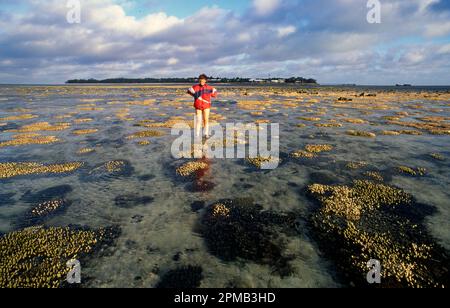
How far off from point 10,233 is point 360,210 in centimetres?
1342

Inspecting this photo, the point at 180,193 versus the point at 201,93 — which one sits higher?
the point at 201,93

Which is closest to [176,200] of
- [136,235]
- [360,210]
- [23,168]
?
[136,235]

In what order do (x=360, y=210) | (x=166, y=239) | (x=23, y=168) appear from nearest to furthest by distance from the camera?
(x=166, y=239), (x=360, y=210), (x=23, y=168)

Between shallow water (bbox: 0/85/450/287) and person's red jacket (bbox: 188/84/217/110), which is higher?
person's red jacket (bbox: 188/84/217/110)

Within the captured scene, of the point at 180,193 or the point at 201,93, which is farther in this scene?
the point at 201,93

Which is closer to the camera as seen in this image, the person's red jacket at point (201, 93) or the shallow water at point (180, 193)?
the shallow water at point (180, 193)

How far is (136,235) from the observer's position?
10.5m

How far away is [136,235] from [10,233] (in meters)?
4.48

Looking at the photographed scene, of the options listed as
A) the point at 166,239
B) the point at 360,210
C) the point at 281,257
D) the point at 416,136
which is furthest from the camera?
the point at 416,136

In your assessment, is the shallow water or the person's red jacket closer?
the shallow water

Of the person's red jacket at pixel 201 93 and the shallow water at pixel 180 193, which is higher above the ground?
the person's red jacket at pixel 201 93

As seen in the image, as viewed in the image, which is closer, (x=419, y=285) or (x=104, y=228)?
(x=419, y=285)

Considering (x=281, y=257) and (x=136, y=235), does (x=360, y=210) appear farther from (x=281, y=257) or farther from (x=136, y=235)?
(x=136, y=235)
